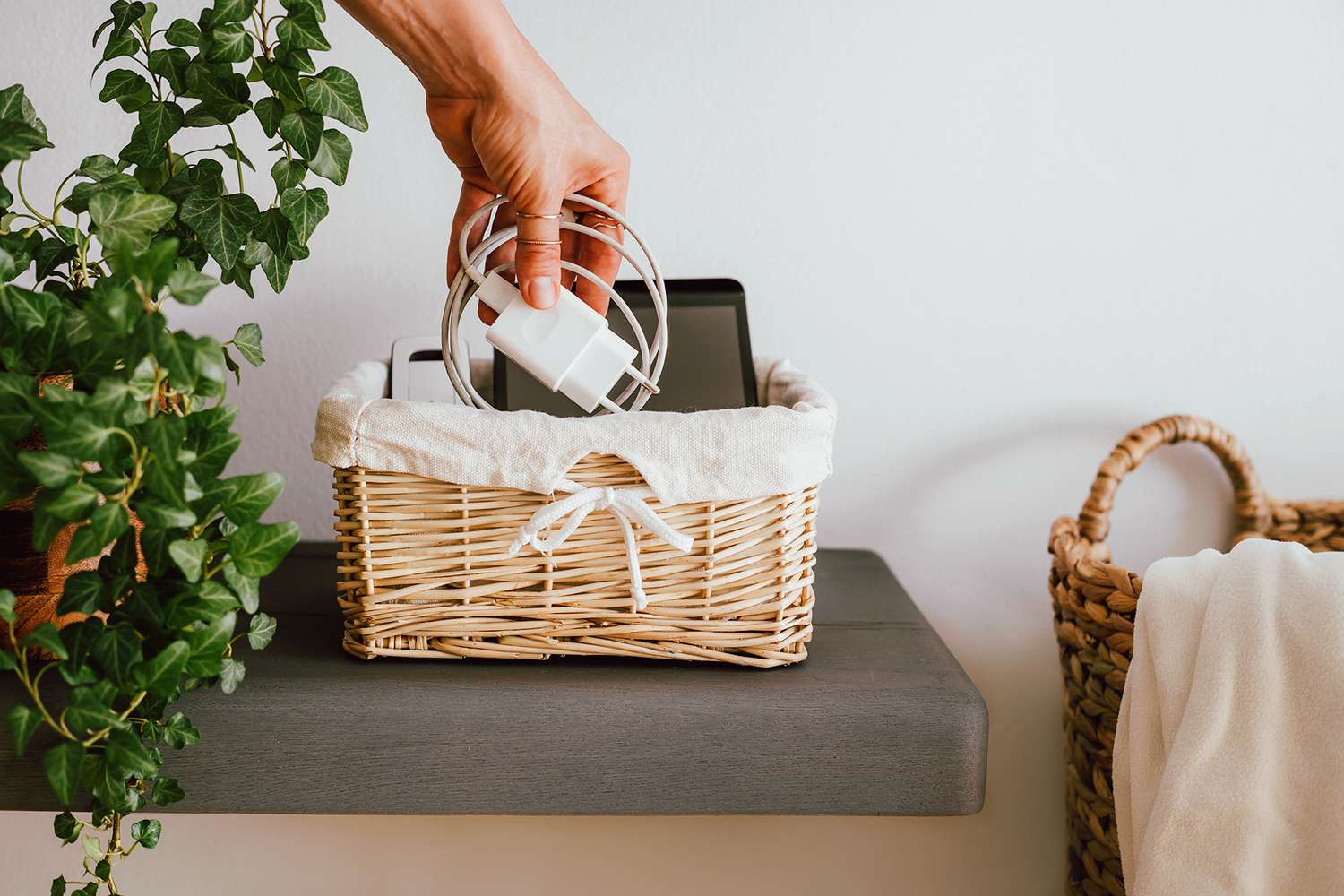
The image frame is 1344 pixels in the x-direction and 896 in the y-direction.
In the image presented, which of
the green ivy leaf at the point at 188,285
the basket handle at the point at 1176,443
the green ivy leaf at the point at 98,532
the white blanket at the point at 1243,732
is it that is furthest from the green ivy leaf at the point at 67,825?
the basket handle at the point at 1176,443

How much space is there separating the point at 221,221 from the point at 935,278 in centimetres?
65

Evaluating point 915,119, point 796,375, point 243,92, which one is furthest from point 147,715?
point 915,119

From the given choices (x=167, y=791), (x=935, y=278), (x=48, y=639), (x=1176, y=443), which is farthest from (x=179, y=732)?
(x=1176, y=443)

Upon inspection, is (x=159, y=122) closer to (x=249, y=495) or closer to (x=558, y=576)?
(x=249, y=495)

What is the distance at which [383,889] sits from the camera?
95 cm

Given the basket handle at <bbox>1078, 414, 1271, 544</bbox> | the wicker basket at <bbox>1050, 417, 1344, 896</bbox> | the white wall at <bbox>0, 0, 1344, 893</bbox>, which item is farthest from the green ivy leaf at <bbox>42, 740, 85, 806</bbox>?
the basket handle at <bbox>1078, 414, 1271, 544</bbox>

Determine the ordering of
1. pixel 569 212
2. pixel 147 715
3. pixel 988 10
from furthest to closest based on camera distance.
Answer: pixel 988 10 → pixel 569 212 → pixel 147 715

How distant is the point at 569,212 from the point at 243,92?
236 millimetres

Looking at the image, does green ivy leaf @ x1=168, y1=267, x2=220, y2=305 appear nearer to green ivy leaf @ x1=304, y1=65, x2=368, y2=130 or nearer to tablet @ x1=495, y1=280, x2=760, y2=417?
green ivy leaf @ x1=304, y1=65, x2=368, y2=130

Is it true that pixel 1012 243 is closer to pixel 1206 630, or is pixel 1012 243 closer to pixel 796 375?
pixel 796 375

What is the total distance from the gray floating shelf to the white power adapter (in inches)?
7.9

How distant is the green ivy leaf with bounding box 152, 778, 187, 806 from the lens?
20.4 inches

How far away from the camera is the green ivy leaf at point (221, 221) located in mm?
553

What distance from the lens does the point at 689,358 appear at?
2.51 ft
